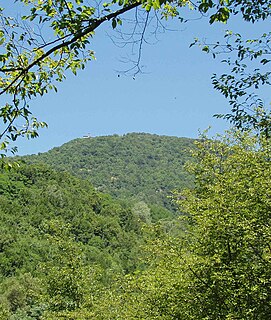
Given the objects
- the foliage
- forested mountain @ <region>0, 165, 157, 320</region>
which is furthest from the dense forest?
forested mountain @ <region>0, 165, 157, 320</region>

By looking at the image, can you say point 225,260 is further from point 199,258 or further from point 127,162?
point 127,162

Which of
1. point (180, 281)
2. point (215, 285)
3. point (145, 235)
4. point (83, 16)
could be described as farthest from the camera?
point (145, 235)

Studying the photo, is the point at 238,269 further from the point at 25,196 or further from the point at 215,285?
the point at 25,196

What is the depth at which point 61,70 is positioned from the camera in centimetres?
344

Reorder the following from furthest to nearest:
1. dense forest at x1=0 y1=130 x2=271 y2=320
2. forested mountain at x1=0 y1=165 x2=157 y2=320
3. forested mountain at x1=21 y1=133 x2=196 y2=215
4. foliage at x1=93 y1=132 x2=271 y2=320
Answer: forested mountain at x1=21 y1=133 x2=196 y2=215 < forested mountain at x1=0 y1=165 x2=157 y2=320 < dense forest at x1=0 y1=130 x2=271 y2=320 < foliage at x1=93 y1=132 x2=271 y2=320

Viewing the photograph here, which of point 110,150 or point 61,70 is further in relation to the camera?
point 110,150

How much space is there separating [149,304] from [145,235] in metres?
4.11

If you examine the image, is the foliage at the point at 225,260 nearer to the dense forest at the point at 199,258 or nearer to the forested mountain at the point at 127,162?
the dense forest at the point at 199,258

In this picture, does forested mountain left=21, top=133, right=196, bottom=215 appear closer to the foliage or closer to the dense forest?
the dense forest

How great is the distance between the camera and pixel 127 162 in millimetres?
152125

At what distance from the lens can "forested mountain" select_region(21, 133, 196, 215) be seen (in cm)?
12800

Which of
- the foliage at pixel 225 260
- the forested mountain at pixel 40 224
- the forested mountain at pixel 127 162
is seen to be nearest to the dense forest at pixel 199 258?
the foliage at pixel 225 260

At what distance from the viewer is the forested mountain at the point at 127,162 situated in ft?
420

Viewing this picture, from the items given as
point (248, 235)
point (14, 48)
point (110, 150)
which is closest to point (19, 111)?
point (14, 48)
